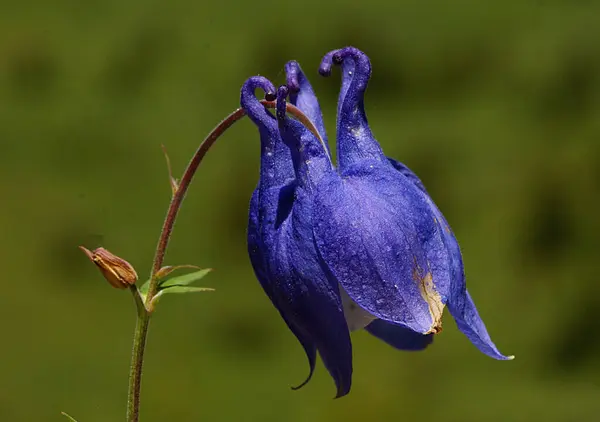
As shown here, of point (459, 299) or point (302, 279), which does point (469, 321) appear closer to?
point (459, 299)

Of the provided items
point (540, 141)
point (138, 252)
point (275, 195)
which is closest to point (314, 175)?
point (275, 195)

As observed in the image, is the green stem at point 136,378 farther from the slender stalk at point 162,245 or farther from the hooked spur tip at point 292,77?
the hooked spur tip at point 292,77

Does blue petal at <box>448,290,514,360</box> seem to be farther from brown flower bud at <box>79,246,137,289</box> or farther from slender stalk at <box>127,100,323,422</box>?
brown flower bud at <box>79,246,137,289</box>

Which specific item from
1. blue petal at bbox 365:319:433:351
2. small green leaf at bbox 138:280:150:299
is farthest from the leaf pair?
blue petal at bbox 365:319:433:351

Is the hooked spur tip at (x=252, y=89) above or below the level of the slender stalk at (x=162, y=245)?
above

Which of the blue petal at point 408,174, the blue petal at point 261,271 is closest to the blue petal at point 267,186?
the blue petal at point 261,271

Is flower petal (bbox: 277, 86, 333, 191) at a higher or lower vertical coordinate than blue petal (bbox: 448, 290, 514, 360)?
higher

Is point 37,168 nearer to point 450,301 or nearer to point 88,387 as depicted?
point 88,387
